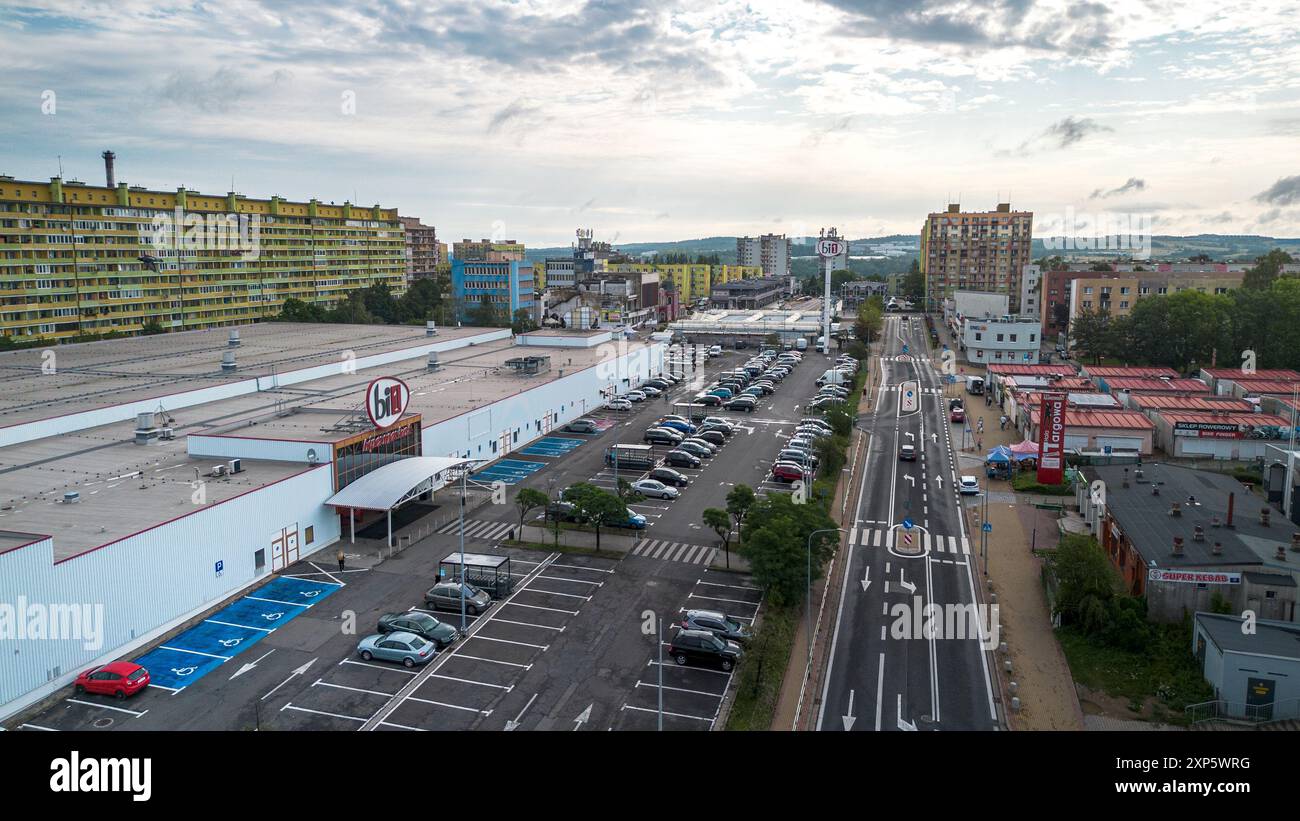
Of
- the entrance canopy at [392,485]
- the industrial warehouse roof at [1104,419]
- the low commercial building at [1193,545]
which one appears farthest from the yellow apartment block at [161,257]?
the low commercial building at [1193,545]

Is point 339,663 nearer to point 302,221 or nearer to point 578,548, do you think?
point 578,548

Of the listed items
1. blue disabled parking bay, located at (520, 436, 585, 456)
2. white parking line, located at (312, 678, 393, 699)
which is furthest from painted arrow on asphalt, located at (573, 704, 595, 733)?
blue disabled parking bay, located at (520, 436, 585, 456)

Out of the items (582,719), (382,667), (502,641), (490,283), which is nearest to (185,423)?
(382,667)

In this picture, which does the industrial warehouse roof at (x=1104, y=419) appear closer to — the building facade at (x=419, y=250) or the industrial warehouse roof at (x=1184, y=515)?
the industrial warehouse roof at (x=1184, y=515)

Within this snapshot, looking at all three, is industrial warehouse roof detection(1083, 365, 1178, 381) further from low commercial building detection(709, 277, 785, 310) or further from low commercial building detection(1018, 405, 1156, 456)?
low commercial building detection(709, 277, 785, 310)
